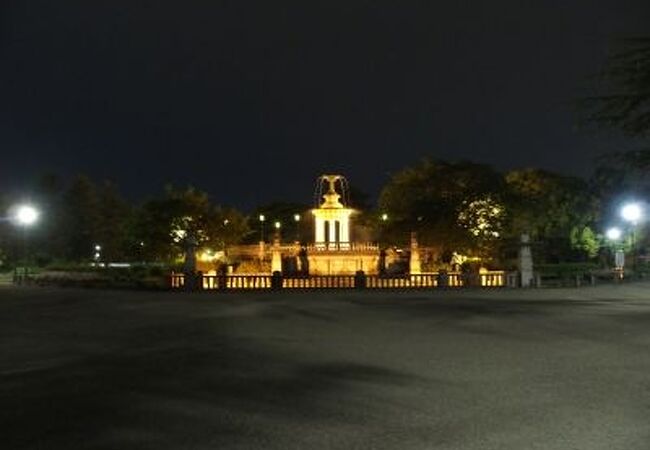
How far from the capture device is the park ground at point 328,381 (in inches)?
324

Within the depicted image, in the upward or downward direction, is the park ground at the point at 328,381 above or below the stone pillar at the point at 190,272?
below

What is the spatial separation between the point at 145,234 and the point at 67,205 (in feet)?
106

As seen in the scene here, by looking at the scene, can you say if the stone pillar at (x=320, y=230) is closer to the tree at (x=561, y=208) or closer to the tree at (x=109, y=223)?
the tree at (x=561, y=208)

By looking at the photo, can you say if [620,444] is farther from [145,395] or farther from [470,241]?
[470,241]

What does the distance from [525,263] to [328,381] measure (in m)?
Answer: 31.2

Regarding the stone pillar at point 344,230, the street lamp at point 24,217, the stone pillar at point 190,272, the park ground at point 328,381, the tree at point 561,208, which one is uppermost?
the street lamp at point 24,217

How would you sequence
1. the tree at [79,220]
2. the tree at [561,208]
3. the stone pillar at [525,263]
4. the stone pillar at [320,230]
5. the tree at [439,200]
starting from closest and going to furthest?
the tree at [561,208], the stone pillar at [525,263], the tree at [439,200], the stone pillar at [320,230], the tree at [79,220]

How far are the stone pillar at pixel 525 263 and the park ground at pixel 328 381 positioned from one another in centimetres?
1781

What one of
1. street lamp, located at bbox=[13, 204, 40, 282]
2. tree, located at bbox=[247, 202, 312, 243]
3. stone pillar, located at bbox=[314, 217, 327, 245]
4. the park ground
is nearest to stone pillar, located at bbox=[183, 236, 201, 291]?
the park ground

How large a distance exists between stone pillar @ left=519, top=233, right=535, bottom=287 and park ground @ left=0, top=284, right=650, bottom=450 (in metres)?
17.8

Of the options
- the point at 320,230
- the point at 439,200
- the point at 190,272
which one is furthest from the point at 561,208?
the point at 320,230

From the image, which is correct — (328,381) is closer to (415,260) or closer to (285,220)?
(415,260)

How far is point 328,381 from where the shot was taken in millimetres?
11492

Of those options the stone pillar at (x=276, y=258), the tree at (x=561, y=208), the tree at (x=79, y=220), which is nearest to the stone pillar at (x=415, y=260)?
the tree at (x=561, y=208)
